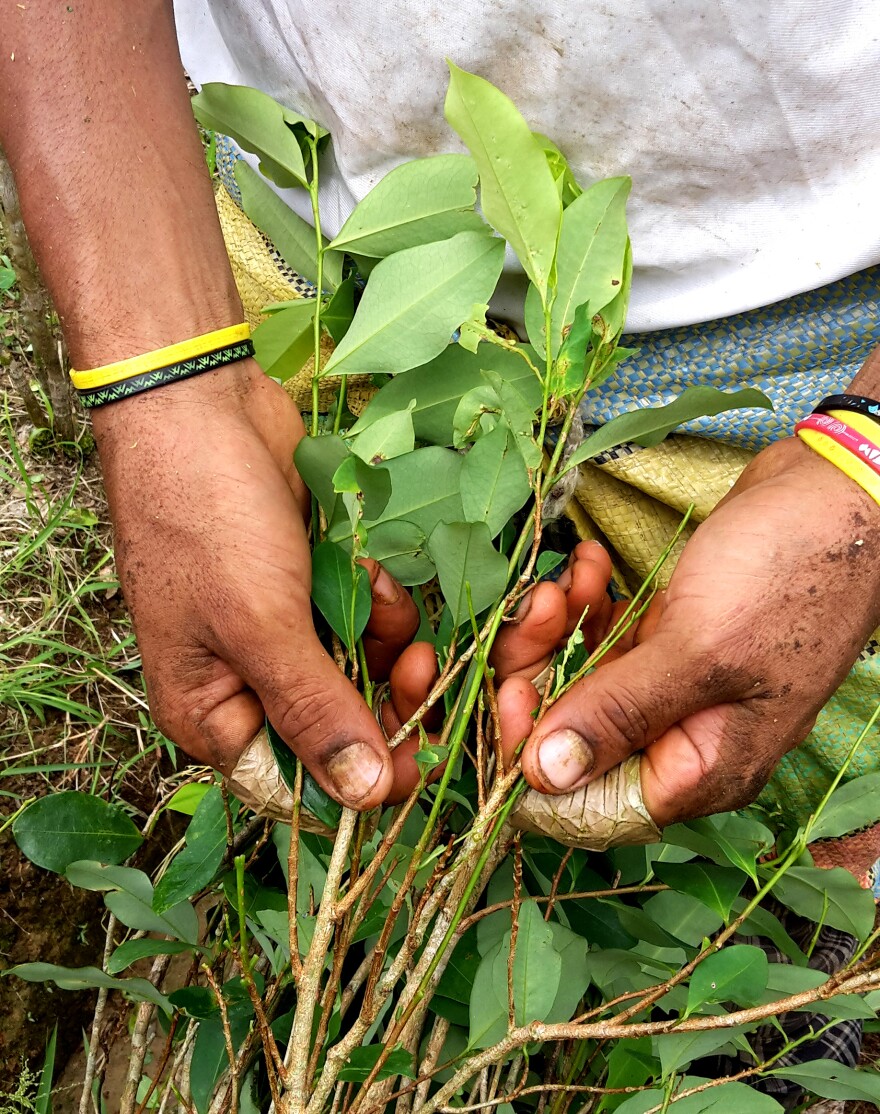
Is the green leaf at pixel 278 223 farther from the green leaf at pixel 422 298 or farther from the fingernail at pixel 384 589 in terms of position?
the fingernail at pixel 384 589

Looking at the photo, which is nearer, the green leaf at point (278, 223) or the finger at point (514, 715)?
the finger at point (514, 715)

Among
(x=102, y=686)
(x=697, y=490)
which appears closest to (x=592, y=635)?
(x=697, y=490)

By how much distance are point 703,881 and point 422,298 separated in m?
0.54

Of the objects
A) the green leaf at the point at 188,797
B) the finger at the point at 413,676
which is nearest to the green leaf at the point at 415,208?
the finger at the point at 413,676

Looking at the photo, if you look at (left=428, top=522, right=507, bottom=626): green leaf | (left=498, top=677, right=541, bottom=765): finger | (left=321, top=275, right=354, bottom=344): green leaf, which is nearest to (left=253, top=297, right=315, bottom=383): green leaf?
(left=321, top=275, right=354, bottom=344): green leaf

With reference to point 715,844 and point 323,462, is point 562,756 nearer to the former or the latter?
point 715,844

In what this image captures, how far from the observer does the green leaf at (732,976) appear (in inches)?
25.3

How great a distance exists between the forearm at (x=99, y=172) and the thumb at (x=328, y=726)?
32 cm

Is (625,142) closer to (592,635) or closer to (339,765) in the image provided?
(592,635)

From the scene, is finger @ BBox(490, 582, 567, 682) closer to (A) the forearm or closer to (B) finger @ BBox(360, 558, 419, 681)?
(B) finger @ BBox(360, 558, 419, 681)

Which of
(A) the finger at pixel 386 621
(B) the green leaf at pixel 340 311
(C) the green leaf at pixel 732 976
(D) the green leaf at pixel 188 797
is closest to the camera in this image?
(C) the green leaf at pixel 732 976

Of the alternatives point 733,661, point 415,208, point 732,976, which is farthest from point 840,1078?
point 415,208

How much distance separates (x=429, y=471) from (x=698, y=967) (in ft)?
1.41

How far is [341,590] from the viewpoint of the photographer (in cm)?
69
